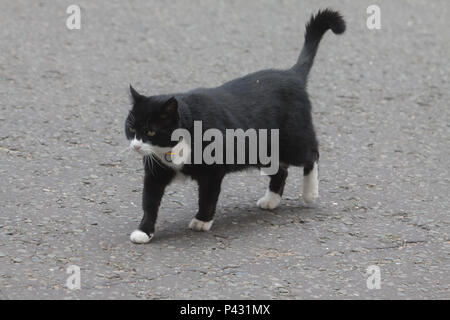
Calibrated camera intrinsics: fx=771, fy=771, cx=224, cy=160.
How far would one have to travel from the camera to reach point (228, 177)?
5227 millimetres

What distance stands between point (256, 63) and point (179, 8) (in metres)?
1.89

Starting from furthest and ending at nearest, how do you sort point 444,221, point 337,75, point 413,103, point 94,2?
1. point 94,2
2. point 337,75
3. point 413,103
4. point 444,221

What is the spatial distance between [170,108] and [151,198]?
0.55m

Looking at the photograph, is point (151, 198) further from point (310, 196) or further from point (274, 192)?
point (310, 196)

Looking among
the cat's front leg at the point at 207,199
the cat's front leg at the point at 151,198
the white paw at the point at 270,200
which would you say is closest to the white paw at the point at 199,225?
the cat's front leg at the point at 207,199

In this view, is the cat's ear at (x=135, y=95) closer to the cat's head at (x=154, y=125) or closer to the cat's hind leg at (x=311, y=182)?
the cat's head at (x=154, y=125)

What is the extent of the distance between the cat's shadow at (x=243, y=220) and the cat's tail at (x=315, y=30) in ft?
2.74

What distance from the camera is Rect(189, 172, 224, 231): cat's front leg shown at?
4.20m

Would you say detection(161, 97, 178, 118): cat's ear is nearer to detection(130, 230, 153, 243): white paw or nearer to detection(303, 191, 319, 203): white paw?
detection(130, 230, 153, 243): white paw

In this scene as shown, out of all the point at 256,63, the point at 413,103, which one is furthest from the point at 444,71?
the point at 256,63

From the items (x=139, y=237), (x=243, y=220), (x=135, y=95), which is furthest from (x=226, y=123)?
(x=139, y=237)

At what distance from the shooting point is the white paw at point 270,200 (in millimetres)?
4734

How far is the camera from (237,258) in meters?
4.05
